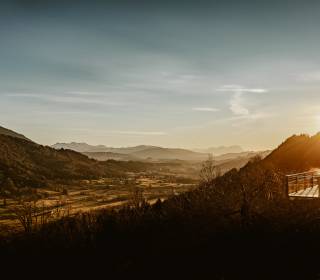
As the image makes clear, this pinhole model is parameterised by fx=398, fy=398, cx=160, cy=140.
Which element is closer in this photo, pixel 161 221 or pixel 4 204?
pixel 161 221

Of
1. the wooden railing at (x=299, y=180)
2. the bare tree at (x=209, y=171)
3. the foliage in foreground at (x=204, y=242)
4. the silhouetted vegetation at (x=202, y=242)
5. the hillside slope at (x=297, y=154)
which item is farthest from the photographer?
the bare tree at (x=209, y=171)

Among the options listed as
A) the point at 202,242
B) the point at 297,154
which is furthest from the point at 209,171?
the point at 202,242

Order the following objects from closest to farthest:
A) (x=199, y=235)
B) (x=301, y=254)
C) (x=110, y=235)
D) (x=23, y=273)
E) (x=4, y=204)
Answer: (x=301, y=254)
(x=23, y=273)
(x=199, y=235)
(x=110, y=235)
(x=4, y=204)

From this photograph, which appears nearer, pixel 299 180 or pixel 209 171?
pixel 299 180

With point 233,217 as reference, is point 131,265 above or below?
below

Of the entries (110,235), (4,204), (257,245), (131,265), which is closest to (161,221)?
(110,235)

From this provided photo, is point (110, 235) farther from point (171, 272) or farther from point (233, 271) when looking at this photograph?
point (233, 271)

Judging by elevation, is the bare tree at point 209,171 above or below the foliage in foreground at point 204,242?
above

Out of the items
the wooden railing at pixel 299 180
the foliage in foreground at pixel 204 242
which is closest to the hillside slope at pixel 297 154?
the wooden railing at pixel 299 180

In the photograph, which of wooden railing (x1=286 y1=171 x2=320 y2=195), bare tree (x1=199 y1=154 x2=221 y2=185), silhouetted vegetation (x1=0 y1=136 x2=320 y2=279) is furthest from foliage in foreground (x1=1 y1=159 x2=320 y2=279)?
bare tree (x1=199 y1=154 x2=221 y2=185)

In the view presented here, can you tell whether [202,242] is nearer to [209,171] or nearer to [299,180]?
[299,180]

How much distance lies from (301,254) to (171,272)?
697 centimetres

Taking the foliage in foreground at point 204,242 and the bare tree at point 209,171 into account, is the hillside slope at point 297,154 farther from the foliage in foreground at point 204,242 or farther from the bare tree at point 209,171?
the foliage in foreground at point 204,242

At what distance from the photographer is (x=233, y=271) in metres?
20.5
